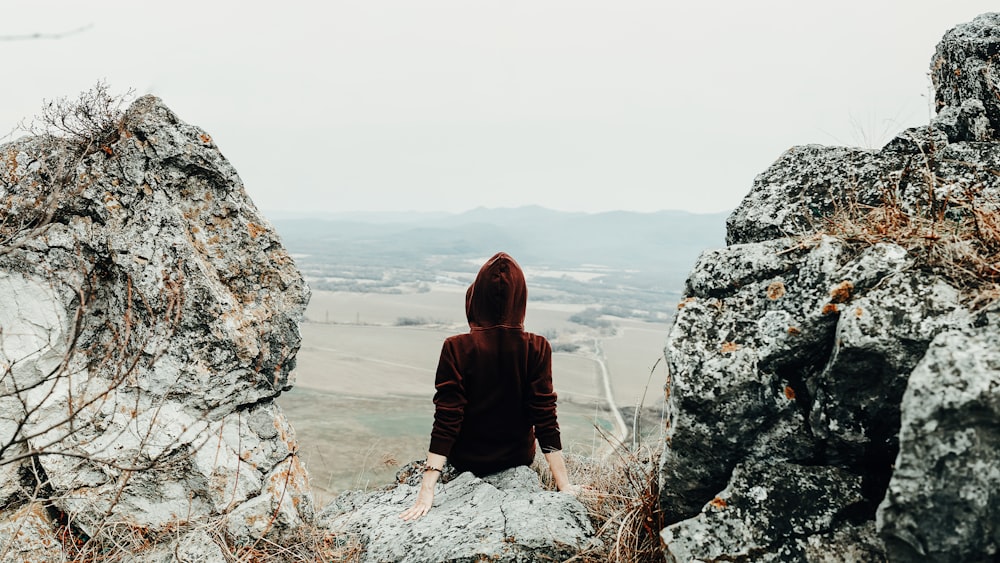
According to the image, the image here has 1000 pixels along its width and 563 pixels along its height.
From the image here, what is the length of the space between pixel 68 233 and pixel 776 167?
4996 mm

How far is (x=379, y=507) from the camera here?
4.66 meters

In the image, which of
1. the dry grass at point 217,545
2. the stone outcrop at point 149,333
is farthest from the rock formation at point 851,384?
the stone outcrop at point 149,333

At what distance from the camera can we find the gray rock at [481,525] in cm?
346

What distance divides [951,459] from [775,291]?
1078 millimetres

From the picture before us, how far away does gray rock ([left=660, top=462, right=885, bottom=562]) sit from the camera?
2.65 meters

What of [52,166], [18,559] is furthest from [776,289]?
[52,166]

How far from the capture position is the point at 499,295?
14.3 ft

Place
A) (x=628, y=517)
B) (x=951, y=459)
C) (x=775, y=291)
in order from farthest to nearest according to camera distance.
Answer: (x=628, y=517)
(x=775, y=291)
(x=951, y=459)

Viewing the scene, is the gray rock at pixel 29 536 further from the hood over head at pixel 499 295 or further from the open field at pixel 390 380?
the hood over head at pixel 499 295

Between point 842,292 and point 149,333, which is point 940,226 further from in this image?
point 149,333

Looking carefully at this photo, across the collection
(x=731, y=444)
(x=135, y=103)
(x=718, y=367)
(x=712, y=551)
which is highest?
(x=135, y=103)

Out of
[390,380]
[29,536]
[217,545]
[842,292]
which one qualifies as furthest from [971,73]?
[390,380]

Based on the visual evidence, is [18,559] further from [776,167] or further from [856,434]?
[776,167]

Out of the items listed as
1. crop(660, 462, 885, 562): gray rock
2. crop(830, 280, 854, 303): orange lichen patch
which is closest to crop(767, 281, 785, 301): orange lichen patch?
crop(830, 280, 854, 303): orange lichen patch
